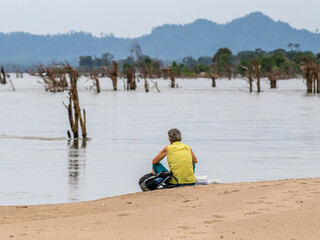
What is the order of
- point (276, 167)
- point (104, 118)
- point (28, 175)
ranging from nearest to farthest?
point (28, 175) → point (276, 167) → point (104, 118)

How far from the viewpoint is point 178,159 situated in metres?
10.9

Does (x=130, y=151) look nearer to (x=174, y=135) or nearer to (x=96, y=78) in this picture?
(x=174, y=135)

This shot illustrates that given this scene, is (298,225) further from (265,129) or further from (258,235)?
(265,129)

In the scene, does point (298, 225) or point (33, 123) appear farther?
point (33, 123)

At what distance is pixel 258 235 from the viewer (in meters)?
7.30

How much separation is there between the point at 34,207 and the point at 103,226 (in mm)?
3267

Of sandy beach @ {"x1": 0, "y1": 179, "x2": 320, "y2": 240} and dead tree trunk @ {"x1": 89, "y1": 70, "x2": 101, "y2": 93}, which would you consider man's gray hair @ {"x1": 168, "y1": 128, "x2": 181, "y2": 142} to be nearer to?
sandy beach @ {"x1": 0, "y1": 179, "x2": 320, "y2": 240}

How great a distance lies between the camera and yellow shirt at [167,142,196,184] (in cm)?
1092

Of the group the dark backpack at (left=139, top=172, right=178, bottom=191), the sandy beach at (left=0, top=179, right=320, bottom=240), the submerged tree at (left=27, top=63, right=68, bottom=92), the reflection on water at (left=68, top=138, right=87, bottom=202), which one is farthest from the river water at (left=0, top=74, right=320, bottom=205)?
the submerged tree at (left=27, top=63, right=68, bottom=92)

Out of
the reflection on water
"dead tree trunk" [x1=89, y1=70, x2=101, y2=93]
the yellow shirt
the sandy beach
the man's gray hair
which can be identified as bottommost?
the reflection on water

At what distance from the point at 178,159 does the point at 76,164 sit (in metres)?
7.40

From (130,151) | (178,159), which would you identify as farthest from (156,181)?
(130,151)

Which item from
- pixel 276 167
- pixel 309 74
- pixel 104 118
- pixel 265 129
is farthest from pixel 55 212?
pixel 309 74

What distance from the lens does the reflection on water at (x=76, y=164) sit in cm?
1370
